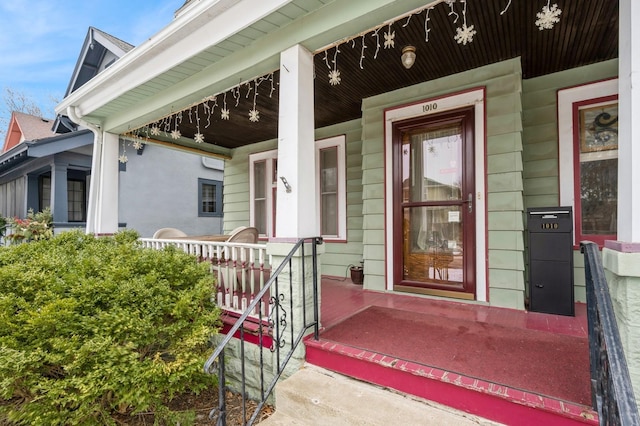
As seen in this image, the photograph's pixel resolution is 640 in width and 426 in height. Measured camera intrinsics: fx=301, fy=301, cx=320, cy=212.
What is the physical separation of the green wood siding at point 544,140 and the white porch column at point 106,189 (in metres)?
5.61

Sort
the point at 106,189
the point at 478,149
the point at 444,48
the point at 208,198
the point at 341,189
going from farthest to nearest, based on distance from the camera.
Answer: the point at 208,198, the point at 341,189, the point at 106,189, the point at 478,149, the point at 444,48

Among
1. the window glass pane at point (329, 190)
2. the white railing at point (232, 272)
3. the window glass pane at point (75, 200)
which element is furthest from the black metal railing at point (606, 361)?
the window glass pane at point (75, 200)

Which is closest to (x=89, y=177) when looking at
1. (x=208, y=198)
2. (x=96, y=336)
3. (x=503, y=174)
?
(x=208, y=198)

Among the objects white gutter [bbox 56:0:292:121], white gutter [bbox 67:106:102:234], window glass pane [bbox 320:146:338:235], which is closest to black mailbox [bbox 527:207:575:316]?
window glass pane [bbox 320:146:338:235]

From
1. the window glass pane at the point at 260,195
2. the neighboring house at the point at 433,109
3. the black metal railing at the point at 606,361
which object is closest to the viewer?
the black metal railing at the point at 606,361

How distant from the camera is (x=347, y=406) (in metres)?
1.84

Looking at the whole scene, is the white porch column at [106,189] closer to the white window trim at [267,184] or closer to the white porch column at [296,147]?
the white window trim at [267,184]

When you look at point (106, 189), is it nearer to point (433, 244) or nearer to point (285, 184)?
point (285, 184)

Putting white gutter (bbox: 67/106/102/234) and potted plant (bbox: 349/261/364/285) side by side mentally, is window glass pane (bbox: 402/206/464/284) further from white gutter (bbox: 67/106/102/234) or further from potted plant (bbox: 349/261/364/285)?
white gutter (bbox: 67/106/102/234)

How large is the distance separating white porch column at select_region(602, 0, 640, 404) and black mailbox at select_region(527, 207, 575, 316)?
1429 mm

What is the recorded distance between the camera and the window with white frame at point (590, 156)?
3.04m

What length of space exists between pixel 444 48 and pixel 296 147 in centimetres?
179

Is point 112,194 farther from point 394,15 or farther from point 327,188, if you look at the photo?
point 394,15

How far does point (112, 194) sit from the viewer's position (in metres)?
4.58
